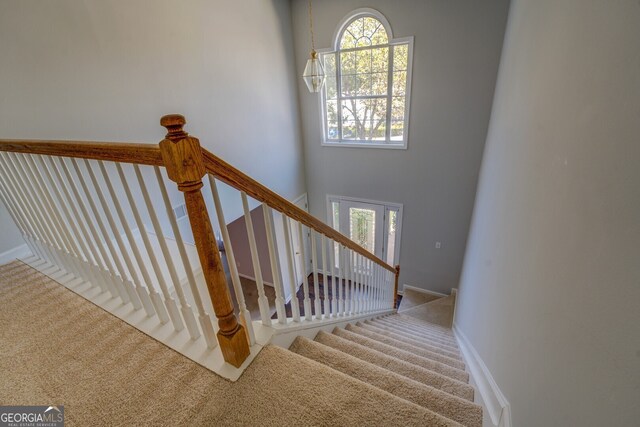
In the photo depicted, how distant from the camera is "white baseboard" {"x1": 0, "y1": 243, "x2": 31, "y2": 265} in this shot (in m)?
1.92

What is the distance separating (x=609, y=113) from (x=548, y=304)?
66 centimetres

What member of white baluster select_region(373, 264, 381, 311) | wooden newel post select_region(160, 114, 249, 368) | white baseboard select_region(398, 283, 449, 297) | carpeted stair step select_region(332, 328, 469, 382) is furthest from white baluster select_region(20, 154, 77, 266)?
white baseboard select_region(398, 283, 449, 297)

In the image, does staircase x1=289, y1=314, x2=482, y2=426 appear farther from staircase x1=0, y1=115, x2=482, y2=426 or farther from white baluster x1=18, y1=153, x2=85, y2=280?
white baluster x1=18, y1=153, x2=85, y2=280

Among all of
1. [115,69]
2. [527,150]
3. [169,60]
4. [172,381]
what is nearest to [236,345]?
[172,381]

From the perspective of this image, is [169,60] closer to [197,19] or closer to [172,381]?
[197,19]

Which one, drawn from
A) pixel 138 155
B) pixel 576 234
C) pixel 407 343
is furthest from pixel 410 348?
pixel 138 155

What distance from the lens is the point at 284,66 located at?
14.2ft

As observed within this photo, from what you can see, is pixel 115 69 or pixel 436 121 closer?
pixel 115 69

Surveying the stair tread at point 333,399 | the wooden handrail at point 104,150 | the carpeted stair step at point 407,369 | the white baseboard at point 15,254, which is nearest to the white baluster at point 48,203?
the wooden handrail at point 104,150

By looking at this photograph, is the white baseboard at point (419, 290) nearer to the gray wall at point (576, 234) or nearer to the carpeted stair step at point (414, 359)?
the carpeted stair step at point (414, 359)

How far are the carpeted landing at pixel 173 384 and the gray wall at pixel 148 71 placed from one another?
1.24 meters

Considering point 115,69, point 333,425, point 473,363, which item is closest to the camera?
point 333,425

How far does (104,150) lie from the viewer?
3.11 feet

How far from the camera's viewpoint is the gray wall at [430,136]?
11.5 ft
